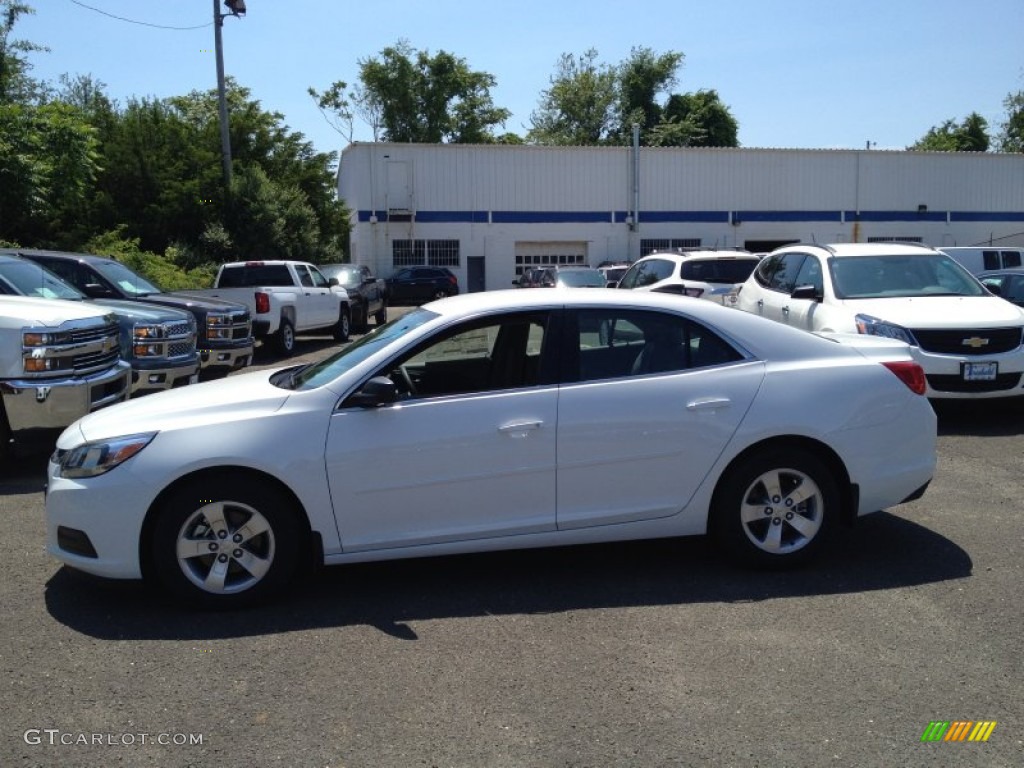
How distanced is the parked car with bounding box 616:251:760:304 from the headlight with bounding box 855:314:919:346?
537 cm

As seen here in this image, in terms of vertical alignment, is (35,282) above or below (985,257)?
below

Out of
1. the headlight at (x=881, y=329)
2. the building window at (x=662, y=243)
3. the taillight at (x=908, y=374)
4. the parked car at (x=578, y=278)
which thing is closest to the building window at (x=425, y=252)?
the building window at (x=662, y=243)

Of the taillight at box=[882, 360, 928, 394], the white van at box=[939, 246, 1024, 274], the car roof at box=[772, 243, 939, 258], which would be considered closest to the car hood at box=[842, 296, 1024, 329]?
the car roof at box=[772, 243, 939, 258]

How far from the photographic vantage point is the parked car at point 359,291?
2269cm

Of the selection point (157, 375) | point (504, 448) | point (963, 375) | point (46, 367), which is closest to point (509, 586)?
point (504, 448)

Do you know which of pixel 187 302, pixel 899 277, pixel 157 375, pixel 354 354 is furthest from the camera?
pixel 187 302

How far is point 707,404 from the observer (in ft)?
16.6

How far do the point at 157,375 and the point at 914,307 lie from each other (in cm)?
806

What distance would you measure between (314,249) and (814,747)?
31.2 m

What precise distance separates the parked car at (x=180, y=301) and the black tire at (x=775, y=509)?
8921 mm

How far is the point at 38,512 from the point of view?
22.3 feet

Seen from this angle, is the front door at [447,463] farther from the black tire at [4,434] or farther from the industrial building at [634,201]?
the industrial building at [634,201]

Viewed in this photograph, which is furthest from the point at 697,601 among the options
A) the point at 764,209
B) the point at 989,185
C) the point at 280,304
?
the point at 989,185

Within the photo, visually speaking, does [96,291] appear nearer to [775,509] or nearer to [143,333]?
[143,333]
